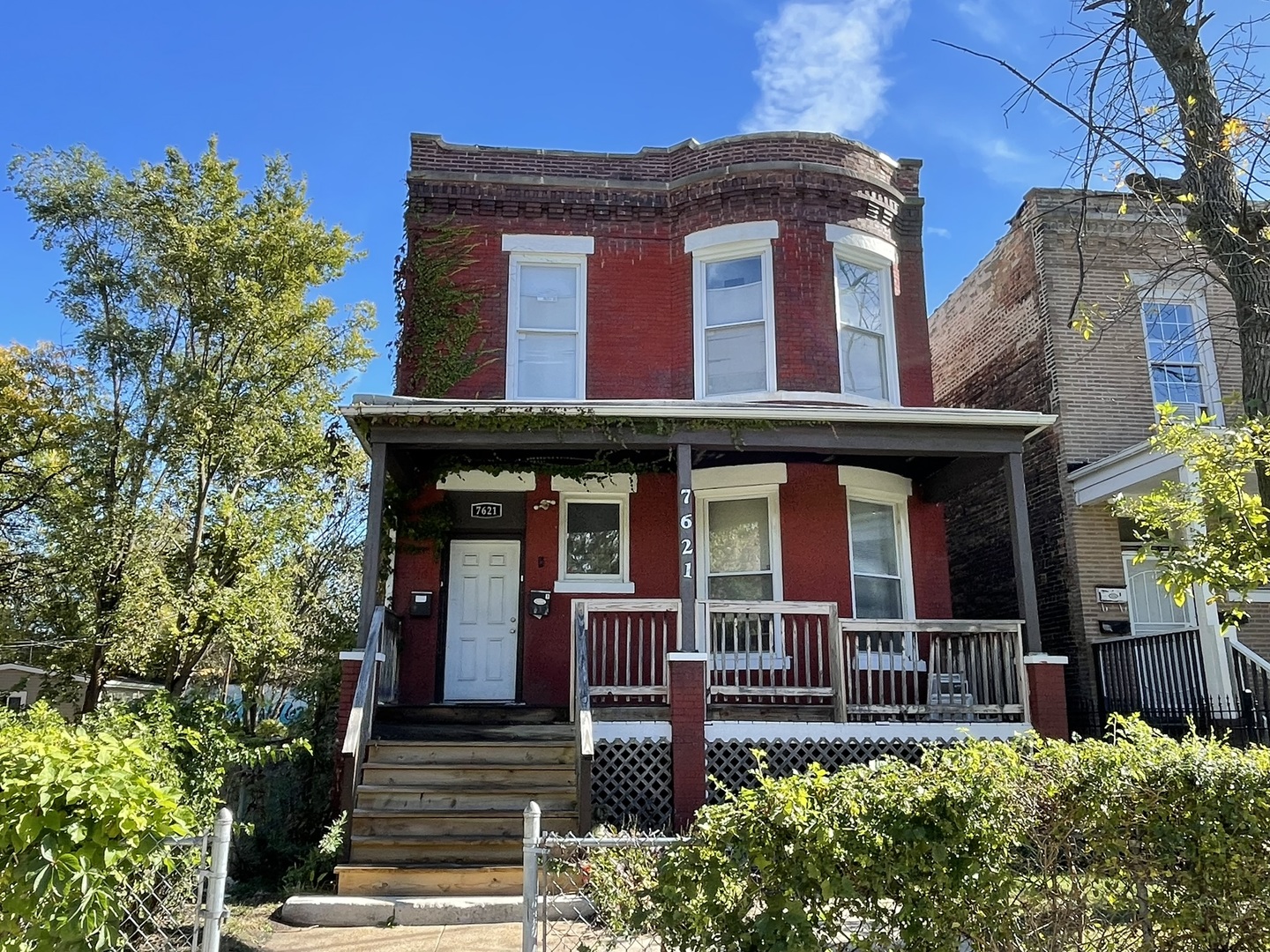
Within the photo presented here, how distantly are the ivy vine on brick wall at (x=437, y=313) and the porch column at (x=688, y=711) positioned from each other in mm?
4485

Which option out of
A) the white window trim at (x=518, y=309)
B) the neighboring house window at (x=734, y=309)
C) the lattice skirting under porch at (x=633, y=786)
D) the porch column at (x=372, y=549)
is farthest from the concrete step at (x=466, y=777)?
the neighboring house window at (x=734, y=309)

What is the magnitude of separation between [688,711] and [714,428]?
9.78 feet

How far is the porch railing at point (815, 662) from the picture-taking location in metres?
9.62

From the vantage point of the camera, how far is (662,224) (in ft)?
42.3

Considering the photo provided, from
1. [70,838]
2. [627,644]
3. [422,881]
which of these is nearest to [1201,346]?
[627,644]

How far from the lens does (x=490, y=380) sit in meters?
12.2

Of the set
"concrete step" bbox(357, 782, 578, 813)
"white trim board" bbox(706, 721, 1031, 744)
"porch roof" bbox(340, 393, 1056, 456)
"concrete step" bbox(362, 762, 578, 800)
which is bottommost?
"concrete step" bbox(357, 782, 578, 813)

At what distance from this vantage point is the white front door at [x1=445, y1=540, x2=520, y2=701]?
1111 cm

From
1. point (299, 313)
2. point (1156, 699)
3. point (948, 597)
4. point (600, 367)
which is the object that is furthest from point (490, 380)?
point (1156, 699)

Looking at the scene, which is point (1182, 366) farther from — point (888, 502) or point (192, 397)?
point (192, 397)

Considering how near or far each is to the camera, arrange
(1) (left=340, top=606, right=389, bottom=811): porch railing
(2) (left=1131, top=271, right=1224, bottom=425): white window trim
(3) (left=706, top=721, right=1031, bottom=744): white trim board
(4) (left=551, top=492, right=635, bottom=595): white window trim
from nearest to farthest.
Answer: (1) (left=340, top=606, right=389, bottom=811): porch railing < (3) (left=706, top=721, right=1031, bottom=744): white trim board < (4) (left=551, top=492, right=635, bottom=595): white window trim < (2) (left=1131, top=271, right=1224, bottom=425): white window trim

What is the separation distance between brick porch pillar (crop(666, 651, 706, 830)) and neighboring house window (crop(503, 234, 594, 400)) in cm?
443

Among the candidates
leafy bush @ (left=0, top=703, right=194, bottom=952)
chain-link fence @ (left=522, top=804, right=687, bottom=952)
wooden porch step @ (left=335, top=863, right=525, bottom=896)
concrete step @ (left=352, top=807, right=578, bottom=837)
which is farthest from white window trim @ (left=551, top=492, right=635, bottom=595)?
leafy bush @ (left=0, top=703, right=194, bottom=952)

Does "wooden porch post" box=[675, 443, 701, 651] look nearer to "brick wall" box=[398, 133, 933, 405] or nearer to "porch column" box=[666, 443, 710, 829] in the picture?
"porch column" box=[666, 443, 710, 829]
